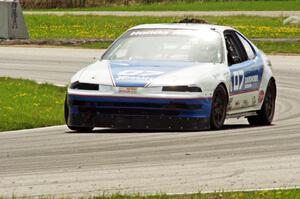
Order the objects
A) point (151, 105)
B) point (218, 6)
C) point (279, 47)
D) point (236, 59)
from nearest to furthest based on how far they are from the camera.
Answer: point (151, 105) → point (236, 59) → point (279, 47) → point (218, 6)

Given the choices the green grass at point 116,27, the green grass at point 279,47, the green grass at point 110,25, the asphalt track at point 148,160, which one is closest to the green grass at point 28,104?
the asphalt track at point 148,160

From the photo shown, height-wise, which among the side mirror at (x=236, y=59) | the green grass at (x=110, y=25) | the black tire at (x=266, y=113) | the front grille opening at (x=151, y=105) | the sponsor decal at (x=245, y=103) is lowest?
the green grass at (x=110, y=25)

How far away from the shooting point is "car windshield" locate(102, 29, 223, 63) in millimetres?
16516

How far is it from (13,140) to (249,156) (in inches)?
134

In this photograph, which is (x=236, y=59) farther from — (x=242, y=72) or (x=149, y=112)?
(x=149, y=112)

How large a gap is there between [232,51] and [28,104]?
13.2 feet

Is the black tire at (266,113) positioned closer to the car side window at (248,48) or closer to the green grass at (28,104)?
the car side window at (248,48)

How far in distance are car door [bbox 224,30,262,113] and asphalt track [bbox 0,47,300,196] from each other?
0.40m

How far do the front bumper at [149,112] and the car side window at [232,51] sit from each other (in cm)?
169

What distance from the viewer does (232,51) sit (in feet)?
56.5

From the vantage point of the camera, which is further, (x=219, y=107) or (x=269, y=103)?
(x=269, y=103)

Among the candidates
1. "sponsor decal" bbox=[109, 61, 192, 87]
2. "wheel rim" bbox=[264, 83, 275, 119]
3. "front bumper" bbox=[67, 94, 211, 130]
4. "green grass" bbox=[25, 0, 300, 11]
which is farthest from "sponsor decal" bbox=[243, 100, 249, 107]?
"green grass" bbox=[25, 0, 300, 11]

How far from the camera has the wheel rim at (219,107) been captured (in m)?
15.7

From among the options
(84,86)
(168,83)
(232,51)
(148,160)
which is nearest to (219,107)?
(168,83)
